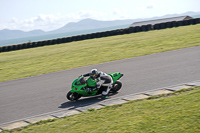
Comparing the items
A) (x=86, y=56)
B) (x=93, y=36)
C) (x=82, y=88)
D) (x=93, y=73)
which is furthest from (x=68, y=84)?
(x=93, y=36)

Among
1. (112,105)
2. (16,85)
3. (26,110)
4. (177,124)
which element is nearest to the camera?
(177,124)

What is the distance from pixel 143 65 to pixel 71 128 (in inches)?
303

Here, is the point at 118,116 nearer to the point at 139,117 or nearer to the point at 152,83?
the point at 139,117

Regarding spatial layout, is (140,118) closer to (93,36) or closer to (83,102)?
(83,102)

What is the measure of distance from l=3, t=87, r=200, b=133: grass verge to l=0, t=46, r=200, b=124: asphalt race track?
1329 millimetres

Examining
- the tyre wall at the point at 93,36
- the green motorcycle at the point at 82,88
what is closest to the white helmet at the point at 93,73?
the green motorcycle at the point at 82,88

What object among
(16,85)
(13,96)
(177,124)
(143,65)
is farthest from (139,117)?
(16,85)

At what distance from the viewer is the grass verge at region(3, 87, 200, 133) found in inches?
210

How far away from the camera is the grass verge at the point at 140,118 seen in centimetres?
534

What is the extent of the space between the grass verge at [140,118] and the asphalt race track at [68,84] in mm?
1329

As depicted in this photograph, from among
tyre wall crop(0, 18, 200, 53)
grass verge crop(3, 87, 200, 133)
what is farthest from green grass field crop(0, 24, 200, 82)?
tyre wall crop(0, 18, 200, 53)

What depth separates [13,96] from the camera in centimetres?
1030

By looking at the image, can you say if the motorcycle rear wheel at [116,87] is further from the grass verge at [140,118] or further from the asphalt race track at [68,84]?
the grass verge at [140,118]


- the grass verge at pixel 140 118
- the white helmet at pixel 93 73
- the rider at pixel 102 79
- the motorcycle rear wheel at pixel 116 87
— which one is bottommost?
→ the grass verge at pixel 140 118
